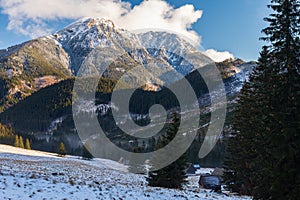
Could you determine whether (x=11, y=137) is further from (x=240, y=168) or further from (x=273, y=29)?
(x=273, y=29)

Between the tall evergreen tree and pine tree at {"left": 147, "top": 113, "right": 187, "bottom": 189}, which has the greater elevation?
the tall evergreen tree

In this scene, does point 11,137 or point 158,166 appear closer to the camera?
point 158,166

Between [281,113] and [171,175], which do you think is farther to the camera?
[171,175]

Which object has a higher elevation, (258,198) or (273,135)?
(273,135)

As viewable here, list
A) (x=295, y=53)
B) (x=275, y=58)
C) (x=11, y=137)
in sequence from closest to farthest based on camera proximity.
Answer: (x=295, y=53), (x=275, y=58), (x=11, y=137)

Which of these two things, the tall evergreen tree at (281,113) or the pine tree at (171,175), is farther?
the pine tree at (171,175)

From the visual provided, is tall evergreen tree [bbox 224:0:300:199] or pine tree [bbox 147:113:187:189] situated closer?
tall evergreen tree [bbox 224:0:300:199]

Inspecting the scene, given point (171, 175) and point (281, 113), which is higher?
point (281, 113)

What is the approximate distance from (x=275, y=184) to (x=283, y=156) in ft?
5.96

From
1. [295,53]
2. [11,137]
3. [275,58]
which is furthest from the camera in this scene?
[11,137]

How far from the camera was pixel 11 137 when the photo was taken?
15050cm

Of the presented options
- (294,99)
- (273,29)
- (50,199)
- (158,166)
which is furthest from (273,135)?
(158,166)

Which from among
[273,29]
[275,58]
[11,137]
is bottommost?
[11,137]

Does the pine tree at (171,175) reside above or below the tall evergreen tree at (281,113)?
below
